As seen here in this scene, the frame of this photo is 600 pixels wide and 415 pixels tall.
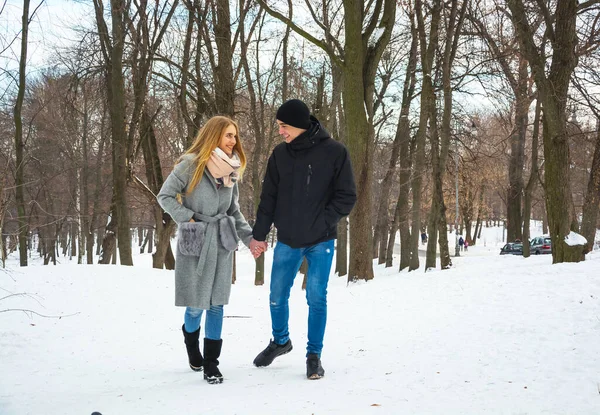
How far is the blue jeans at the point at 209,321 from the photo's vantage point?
13.1ft

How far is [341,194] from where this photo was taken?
3986mm

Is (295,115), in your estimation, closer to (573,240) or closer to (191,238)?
(191,238)

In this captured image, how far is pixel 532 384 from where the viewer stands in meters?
3.34

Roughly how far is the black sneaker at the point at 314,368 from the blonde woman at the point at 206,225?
2.38 feet

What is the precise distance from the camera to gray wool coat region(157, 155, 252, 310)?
3.93 meters

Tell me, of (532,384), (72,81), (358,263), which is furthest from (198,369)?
(72,81)

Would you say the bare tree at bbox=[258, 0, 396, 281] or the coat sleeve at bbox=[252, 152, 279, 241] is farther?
the bare tree at bbox=[258, 0, 396, 281]

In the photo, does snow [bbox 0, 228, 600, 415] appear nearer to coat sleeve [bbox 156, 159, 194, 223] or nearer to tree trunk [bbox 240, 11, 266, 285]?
coat sleeve [bbox 156, 159, 194, 223]

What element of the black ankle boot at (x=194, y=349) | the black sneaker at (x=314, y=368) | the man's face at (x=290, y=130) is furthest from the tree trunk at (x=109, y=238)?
the black sneaker at (x=314, y=368)

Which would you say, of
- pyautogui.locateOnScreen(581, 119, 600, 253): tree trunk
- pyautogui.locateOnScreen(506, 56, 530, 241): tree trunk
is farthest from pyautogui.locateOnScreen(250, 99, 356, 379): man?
pyautogui.locateOnScreen(581, 119, 600, 253): tree trunk

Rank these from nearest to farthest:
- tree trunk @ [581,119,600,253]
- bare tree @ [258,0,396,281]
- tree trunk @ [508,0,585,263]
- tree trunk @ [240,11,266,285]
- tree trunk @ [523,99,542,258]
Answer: tree trunk @ [508,0,585,263], bare tree @ [258,0,396,281], tree trunk @ [581,119,600,253], tree trunk @ [240,11,266,285], tree trunk @ [523,99,542,258]

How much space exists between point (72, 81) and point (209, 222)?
12346mm

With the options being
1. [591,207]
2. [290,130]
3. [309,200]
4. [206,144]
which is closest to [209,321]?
[309,200]

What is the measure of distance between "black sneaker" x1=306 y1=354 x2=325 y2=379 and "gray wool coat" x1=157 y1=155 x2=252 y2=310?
83 cm
